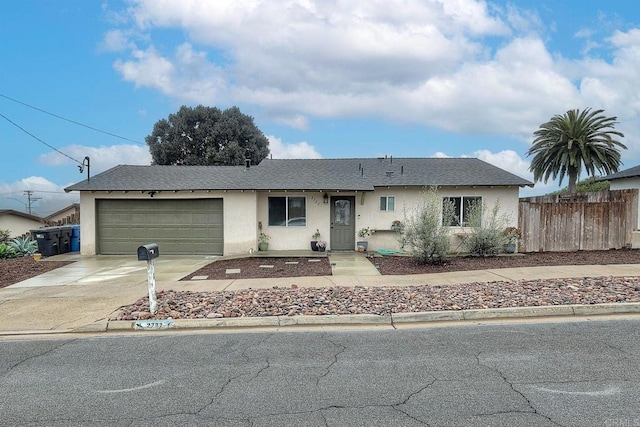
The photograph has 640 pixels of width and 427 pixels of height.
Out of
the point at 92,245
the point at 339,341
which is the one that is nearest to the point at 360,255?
the point at 339,341

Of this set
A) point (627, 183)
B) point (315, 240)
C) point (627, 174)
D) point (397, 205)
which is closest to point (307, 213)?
point (315, 240)

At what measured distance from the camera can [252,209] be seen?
15.4 meters

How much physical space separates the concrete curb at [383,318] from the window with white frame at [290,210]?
30.3 ft

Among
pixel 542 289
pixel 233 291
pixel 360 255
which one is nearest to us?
pixel 542 289

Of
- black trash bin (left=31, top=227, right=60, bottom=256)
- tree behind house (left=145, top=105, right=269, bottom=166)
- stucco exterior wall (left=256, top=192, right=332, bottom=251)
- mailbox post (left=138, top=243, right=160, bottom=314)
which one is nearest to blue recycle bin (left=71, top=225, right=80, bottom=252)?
black trash bin (left=31, top=227, right=60, bottom=256)

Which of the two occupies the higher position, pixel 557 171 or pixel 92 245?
pixel 557 171

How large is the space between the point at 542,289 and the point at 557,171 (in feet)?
44.6

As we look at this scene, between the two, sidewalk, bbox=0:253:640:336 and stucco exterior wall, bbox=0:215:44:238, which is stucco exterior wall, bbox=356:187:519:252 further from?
stucco exterior wall, bbox=0:215:44:238

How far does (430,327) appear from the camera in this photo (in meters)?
6.34

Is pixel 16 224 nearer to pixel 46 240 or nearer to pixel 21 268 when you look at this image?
pixel 46 240

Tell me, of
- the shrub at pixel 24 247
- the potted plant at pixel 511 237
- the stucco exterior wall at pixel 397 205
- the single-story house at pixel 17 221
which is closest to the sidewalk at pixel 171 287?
the stucco exterior wall at pixel 397 205

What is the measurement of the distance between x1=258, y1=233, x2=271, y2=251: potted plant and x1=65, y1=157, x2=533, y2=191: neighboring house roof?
199 cm

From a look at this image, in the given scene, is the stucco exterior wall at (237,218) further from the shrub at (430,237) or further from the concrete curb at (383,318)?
the concrete curb at (383,318)

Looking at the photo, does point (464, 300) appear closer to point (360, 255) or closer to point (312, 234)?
point (360, 255)
